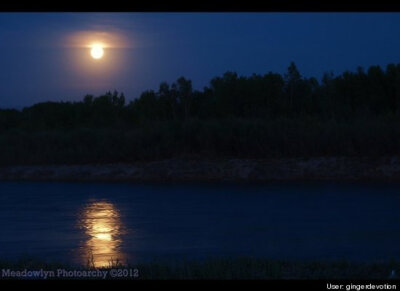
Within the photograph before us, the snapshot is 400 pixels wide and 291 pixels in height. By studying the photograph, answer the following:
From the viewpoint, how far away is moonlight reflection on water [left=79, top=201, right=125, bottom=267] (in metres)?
10.6

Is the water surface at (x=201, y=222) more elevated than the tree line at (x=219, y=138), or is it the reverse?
the tree line at (x=219, y=138)

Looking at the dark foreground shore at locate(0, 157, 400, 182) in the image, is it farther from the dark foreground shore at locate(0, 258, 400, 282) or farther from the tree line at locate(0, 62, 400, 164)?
the dark foreground shore at locate(0, 258, 400, 282)

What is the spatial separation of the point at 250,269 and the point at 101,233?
18.1ft

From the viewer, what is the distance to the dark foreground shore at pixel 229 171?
2489 cm

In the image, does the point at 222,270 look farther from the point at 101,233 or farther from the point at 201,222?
the point at 201,222

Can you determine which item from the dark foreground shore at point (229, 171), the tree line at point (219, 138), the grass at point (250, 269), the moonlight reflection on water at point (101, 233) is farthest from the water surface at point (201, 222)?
the tree line at point (219, 138)

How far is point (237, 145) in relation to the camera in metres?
28.4

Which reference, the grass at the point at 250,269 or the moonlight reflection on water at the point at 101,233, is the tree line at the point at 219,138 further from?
the grass at the point at 250,269

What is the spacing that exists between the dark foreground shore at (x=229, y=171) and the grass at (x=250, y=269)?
15772mm

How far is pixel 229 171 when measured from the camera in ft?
85.1

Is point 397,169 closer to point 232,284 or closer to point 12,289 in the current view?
point 232,284

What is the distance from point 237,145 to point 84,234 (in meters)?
16.0
